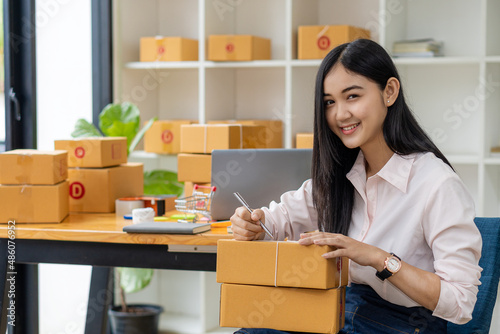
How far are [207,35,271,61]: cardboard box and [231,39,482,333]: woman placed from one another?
77.6 inches

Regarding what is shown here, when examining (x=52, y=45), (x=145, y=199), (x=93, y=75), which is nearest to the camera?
(x=145, y=199)

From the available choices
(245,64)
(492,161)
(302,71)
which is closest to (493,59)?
(492,161)

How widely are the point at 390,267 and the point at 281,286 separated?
0.92ft

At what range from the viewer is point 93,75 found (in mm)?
4074

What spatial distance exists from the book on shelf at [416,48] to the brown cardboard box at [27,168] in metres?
2.00

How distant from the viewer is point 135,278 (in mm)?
3756

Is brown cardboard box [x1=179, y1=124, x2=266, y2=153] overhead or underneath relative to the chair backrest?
overhead

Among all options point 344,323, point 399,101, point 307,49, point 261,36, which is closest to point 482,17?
point 307,49

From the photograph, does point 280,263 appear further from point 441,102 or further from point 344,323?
point 441,102

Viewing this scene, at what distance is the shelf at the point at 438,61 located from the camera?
3457 mm

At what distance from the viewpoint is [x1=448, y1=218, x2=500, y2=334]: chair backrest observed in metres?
1.89

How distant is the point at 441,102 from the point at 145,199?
1928mm

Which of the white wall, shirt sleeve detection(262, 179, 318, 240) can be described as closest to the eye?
shirt sleeve detection(262, 179, 318, 240)

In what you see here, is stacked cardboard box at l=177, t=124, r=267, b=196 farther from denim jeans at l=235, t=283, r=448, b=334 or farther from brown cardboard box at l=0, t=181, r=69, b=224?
denim jeans at l=235, t=283, r=448, b=334
